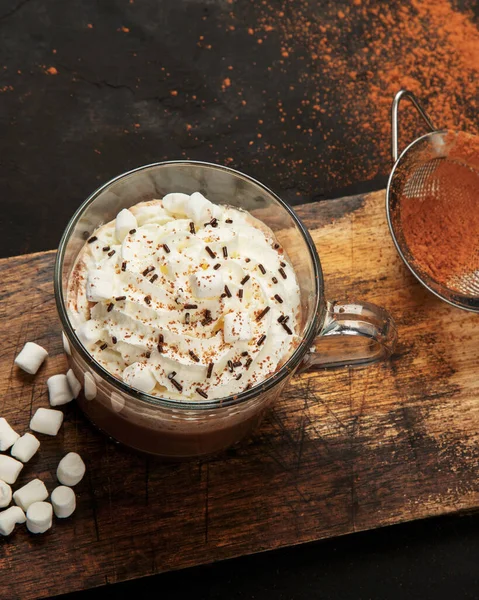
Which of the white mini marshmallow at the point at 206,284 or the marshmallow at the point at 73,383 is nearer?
the white mini marshmallow at the point at 206,284

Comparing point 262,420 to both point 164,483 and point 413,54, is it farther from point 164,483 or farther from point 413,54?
point 413,54

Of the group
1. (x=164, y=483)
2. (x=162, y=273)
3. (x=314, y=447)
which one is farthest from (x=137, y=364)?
(x=314, y=447)

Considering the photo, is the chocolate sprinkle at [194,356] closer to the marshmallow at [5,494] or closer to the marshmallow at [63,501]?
the marshmallow at [63,501]

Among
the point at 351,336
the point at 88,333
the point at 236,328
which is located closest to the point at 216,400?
the point at 236,328

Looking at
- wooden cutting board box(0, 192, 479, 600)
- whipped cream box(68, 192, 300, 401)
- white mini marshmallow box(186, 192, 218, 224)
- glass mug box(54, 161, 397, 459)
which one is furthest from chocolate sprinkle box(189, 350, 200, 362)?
wooden cutting board box(0, 192, 479, 600)

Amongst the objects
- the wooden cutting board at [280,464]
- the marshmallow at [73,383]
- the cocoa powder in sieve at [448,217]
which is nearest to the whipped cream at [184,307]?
the marshmallow at [73,383]

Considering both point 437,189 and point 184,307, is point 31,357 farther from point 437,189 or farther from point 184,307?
point 437,189

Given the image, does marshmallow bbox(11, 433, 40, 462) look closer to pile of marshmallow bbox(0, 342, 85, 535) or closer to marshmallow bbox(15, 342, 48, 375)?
pile of marshmallow bbox(0, 342, 85, 535)

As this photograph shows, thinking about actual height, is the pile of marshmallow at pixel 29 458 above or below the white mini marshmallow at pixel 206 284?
below
